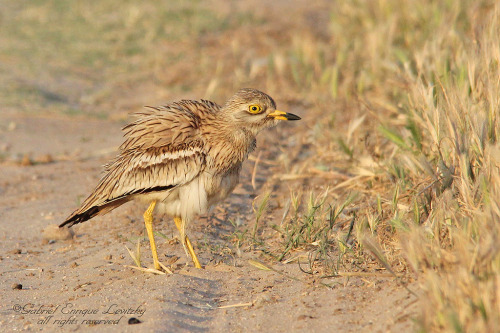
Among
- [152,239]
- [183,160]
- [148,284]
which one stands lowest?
[148,284]

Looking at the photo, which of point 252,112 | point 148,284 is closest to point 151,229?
point 148,284

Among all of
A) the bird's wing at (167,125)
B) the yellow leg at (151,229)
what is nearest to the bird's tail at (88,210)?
the yellow leg at (151,229)

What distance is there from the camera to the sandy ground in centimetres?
396

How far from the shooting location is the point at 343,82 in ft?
29.5

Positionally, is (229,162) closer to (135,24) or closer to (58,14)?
(135,24)

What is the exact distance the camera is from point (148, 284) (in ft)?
15.0

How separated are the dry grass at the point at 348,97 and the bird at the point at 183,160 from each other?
422 millimetres

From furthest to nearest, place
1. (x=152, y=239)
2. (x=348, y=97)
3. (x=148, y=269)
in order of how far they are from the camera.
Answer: (x=348, y=97)
(x=152, y=239)
(x=148, y=269)

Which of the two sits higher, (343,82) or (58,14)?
(58,14)

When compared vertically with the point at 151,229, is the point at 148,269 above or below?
below

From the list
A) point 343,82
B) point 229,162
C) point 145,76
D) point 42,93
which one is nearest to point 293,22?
point 145,76

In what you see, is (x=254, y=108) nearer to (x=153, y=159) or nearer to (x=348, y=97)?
(x=153, y=159)

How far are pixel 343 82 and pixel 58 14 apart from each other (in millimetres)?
7324

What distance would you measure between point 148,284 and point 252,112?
154 centimetres
